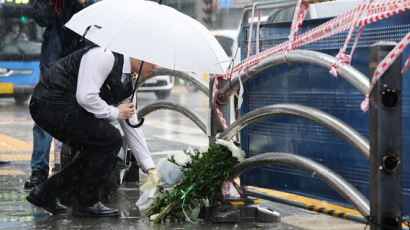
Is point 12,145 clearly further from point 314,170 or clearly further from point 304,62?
point 314,170

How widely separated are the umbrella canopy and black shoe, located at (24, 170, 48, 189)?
6.99 feet

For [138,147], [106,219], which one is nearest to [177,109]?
[138,147]

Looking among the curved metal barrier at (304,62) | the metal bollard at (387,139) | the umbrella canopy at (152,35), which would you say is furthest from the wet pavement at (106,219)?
the metal bollard at (387,139)

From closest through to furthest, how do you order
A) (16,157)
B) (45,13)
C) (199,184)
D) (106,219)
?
(199,184), (106,219), (45,13), (16,157)

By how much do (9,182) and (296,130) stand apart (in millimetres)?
3452

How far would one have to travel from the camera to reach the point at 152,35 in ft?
17.8

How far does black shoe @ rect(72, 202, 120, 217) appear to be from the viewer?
5836mm

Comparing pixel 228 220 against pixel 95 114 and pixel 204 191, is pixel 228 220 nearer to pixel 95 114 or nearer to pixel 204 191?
pixel 204 191

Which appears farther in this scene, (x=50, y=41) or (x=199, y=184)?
(x=50, y=41)

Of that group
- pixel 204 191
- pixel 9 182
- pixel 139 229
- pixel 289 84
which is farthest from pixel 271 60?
pixel 9 182

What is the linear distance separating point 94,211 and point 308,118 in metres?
1.93

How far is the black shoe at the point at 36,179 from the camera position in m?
7.18

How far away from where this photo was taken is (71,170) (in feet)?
19.2

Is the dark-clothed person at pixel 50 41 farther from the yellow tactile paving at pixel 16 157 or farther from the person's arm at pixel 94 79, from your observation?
the yellow tactile paving at pixel 16 157
